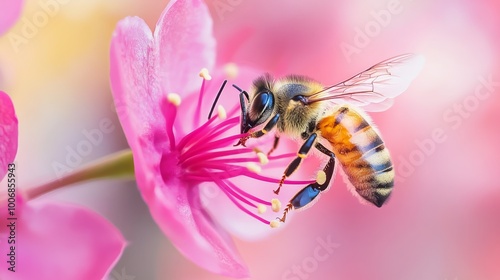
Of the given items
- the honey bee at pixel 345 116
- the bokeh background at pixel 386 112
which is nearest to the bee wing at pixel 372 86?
the honey bee at pixel 345 116

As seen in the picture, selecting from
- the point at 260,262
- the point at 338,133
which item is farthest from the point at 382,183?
the point at 260,262

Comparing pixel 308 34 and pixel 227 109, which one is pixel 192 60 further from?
pixel 308 34

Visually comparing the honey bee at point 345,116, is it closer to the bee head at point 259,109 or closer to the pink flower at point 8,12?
the bee head at point 259,109

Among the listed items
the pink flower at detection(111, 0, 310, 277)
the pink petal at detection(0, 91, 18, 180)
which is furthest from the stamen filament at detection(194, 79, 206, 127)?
the pink petal at detection(0, 91, 18, 180)

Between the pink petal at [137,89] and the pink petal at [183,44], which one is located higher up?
the pink petal at [183,44]

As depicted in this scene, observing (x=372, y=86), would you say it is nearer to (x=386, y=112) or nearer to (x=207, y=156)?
(x=207, y=156)

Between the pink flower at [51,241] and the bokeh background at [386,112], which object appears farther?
the bokeh background at [386,112]

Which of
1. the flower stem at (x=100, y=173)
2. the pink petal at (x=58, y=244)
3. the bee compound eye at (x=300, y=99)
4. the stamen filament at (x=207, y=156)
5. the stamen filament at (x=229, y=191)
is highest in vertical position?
the bee compound eye at (x=300, y=99)
